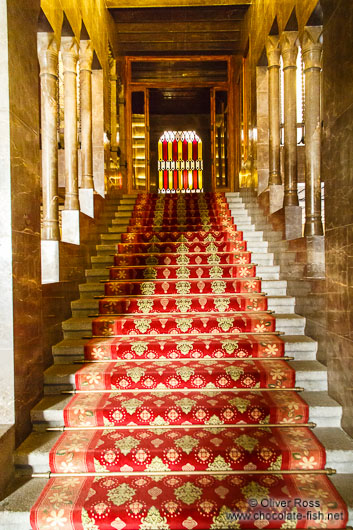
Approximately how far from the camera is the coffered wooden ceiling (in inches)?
251

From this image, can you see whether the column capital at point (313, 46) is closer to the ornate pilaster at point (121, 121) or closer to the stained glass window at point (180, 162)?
the ornate pilaster at point (121, 121)

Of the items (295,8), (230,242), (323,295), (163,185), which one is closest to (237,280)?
(230,242)

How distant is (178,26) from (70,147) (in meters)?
4.59

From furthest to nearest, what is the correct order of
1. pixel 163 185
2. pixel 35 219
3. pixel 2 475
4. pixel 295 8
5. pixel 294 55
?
pixel 163 185 < pixel 294 55 < pixel 295 8 < pixel 35 219 < pixel 2 475

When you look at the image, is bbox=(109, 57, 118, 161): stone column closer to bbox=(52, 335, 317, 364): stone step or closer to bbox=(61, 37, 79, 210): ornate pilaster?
bbox=(61, 37, 79, 210): ornate pilaster

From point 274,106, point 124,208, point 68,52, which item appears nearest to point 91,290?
point 124,208

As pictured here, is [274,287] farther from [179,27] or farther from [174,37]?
[174,37]

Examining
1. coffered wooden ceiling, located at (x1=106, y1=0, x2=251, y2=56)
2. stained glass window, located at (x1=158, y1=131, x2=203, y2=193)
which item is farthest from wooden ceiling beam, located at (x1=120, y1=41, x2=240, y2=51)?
stained glass window, located at (x1=158, y1=131, x2=203, y2=193)

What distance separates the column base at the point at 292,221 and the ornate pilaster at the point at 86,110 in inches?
91.5

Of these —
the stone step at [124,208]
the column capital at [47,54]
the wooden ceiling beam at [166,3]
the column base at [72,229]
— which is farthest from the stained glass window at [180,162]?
the column capital at [47,54]

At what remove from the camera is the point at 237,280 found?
374 cm

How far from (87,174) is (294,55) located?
2.65 metres

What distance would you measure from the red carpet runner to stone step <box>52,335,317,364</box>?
0.10 m

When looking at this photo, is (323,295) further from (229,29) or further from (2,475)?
(229,29)
